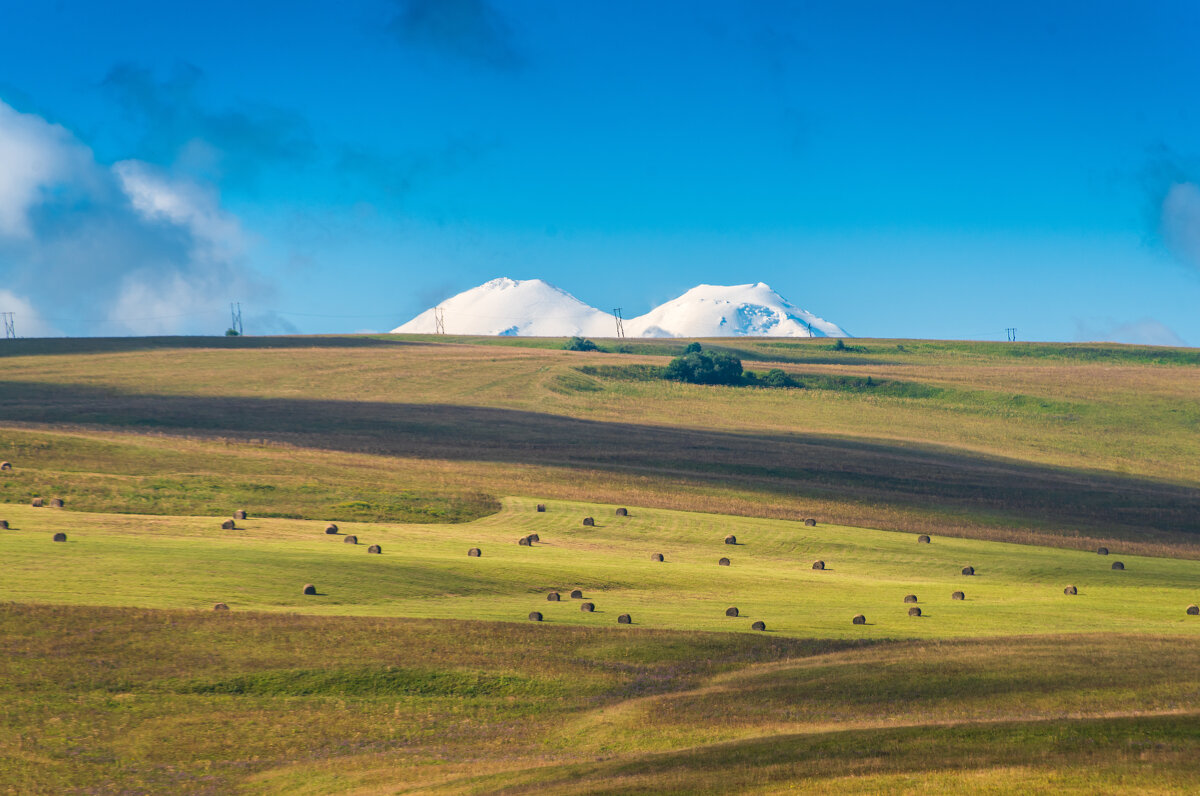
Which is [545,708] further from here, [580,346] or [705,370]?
[580,346]

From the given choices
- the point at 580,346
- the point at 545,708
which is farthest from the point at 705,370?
the point at 545,708

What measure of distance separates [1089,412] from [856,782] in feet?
338

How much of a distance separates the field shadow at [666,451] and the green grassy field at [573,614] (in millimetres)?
512

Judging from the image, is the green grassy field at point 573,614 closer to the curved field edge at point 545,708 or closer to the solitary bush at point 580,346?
the curved field edge at point 545,708

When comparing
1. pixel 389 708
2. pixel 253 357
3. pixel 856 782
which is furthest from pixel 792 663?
pixel 253 357

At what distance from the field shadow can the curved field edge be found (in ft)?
117

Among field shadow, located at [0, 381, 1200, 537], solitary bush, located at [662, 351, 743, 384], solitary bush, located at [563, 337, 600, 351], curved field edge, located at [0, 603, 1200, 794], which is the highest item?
solitary bush, located at [563, 337, 600, 351]

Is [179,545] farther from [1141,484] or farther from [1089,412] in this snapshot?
[1089,412]

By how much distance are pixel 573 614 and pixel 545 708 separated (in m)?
6.49

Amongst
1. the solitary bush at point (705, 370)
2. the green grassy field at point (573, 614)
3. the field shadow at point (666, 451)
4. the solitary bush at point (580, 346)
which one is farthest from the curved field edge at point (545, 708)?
the solitary bush at point (580, 346)

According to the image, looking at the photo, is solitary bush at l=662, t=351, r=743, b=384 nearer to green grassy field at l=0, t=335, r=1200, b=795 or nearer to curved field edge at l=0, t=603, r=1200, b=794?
green grassy field at l=0, t=335, r=1200, b=795

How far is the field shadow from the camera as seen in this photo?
→ 65.6m

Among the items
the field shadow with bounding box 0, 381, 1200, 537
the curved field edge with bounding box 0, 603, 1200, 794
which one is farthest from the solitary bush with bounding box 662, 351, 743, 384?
the curved field edge with bounding box 0, 603, 1200, 794

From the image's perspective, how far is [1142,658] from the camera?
93.8 ft
